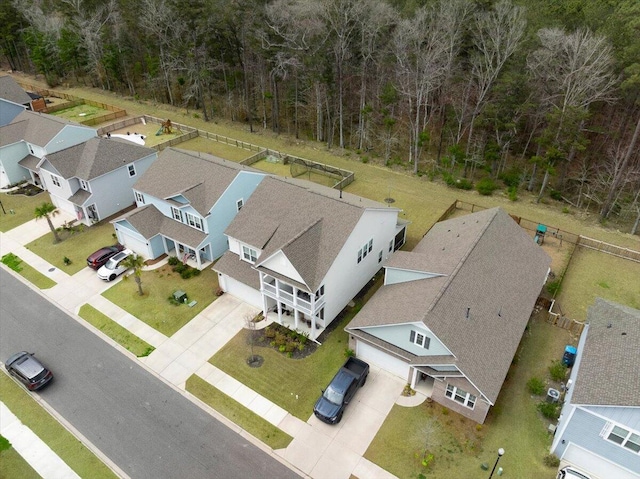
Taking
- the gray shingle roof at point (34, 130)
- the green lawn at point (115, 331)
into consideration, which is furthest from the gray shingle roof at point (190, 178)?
the gray shingle roof at point (34, 130)

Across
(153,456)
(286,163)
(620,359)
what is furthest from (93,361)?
(286,163)

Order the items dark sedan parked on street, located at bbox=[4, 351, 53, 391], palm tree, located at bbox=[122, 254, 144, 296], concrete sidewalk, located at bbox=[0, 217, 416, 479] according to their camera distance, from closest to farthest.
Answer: concrete sidewalk, located at bbox=[0, 217, 416, 479], dark sedan parked on street, located at bbox=[4, 351, 53, 391], palm tree, located at bbox=[122, 254, 144, 296]

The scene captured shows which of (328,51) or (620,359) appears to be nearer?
(620,359)

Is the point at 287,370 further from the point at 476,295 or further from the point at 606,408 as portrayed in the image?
the point at 606,408

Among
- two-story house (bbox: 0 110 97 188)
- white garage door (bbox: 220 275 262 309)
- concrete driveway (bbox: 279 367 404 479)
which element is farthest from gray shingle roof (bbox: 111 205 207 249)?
concrete driveway (bbox: 279 367 404 479)

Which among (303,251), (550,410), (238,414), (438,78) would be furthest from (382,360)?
(438,78)

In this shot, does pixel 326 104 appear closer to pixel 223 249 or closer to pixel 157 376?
pixel 223 249

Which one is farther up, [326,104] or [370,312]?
[326,104]

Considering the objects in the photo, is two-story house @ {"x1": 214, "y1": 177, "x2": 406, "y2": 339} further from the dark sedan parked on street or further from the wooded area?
the wooded area
